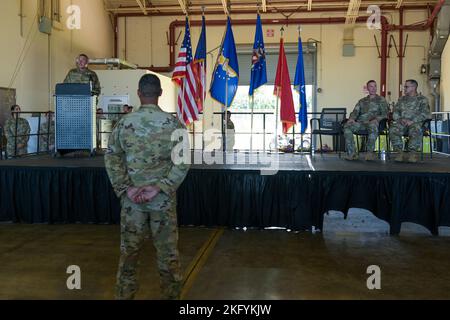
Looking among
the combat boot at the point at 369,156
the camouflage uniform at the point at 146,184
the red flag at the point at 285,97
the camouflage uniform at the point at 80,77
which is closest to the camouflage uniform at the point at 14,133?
the camouflage uniform at the point at 80,77

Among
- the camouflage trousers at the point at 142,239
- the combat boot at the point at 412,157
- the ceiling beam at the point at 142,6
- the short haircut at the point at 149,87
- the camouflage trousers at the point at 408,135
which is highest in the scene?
the ceiling beam at the point at 142,6

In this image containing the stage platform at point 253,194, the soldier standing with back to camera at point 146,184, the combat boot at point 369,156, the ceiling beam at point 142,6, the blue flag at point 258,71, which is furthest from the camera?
the ceiling beam at point 142,6

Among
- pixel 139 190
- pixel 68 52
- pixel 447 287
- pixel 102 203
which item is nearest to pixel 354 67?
pixel 68 52

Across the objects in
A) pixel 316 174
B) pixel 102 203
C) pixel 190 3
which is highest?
pixel 190 3

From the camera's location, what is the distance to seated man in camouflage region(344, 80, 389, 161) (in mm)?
7145

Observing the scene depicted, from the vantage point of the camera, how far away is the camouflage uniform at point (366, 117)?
23.6 ft

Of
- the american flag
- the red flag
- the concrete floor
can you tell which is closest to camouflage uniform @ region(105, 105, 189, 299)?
the concrete floor

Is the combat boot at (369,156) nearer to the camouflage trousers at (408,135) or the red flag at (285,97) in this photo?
the camouflage trousers at (408,135)

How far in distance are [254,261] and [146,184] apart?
1.81m

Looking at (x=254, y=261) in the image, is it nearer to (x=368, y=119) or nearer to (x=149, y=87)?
(x=149, y=87)
